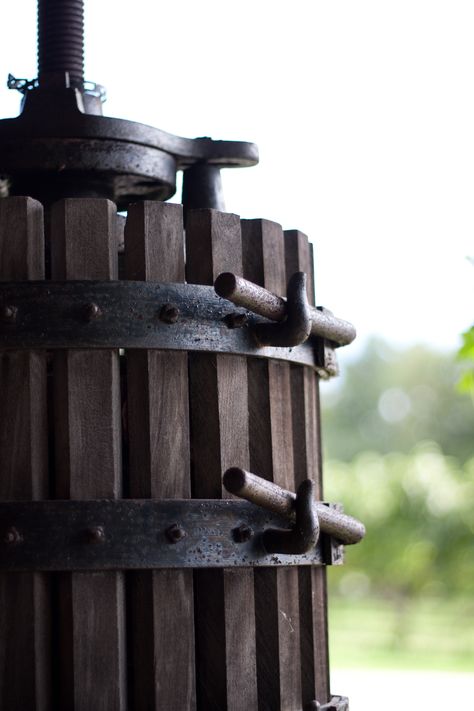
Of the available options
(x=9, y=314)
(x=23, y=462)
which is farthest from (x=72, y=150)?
(x=23, y=462)

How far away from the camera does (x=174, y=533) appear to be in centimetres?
276

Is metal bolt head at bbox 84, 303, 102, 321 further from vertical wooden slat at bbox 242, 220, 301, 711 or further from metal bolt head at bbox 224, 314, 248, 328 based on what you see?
vertical wooden slat at bbox 242, 220, 301, 711

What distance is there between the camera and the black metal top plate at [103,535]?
8.94ft

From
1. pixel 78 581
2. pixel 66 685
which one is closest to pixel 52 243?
pixel 78 581

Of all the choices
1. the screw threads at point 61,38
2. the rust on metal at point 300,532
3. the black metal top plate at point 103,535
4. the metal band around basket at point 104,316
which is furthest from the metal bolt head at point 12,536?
the screw threads at point 61,38

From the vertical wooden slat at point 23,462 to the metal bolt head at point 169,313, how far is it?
0.33 meters

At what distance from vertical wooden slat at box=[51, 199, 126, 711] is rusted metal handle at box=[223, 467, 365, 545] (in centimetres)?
32

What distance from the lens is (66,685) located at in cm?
274

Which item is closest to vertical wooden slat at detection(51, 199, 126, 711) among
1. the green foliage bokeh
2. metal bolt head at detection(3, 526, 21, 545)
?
metal bolt head at detection(3, 526, 21, 545)

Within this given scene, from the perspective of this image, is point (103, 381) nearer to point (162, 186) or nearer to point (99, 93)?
point (162, 186)

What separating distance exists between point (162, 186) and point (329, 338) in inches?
26.7

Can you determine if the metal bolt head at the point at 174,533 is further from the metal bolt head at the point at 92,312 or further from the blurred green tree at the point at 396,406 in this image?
the blurred green tree at the point at 396,406

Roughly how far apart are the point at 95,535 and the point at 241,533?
380 millimetres

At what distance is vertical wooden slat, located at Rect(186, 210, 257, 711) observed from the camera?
284cm
